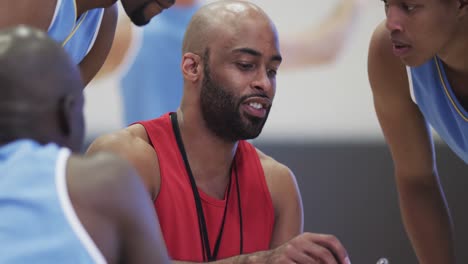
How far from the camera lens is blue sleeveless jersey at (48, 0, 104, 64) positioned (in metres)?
1.86

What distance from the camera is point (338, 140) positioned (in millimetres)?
3127

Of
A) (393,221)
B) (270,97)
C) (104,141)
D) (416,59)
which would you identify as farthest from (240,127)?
(393,221)

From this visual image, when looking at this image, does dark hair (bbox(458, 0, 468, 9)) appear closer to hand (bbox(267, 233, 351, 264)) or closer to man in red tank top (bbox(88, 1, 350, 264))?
man in red tank top (bbox(88, 1, 350, 264))

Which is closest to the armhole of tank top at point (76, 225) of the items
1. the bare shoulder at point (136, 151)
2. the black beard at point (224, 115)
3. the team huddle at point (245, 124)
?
the team huddle at point (245, 124)

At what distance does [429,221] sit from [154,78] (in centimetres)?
137

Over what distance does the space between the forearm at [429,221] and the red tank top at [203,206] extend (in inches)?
18.2

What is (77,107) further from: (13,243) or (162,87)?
(162,87)

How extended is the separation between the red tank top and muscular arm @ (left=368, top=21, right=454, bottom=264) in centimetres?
44

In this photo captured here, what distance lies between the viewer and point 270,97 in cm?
196

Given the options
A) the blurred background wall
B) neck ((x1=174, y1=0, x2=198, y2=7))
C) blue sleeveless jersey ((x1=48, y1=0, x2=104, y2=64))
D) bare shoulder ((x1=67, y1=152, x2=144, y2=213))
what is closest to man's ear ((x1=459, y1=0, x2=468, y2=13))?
blue sleeveless jersey ((x1=48, y1=0, x2=104, y2=64))

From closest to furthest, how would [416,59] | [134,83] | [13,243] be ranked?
[13,243], [416,59], [134,83]

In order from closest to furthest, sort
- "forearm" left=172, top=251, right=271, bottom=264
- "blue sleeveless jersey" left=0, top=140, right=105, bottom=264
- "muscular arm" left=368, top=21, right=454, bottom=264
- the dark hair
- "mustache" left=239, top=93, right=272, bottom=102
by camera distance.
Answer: "blue sleeveless jersey" left=0, top=140, right=105, bottom=264 < "forearm" left=172, top=251, right=271, bottom=264 < the dark hair < "mustache" left=239, top=93, right=272, bottom=102 < "muscular arm" left=368, top=21, right=454, bottom=264

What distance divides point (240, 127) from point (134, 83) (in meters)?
1.21

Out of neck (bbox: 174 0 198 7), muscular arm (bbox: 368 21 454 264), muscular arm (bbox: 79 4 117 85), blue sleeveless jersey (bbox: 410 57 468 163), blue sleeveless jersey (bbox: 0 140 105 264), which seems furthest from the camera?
neck (bbox: 174 0 198 7)
